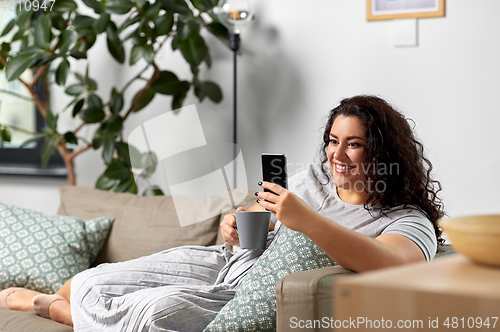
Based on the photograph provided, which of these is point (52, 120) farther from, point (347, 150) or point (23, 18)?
point (347, 150)

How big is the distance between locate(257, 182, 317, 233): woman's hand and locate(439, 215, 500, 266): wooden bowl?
400 mm

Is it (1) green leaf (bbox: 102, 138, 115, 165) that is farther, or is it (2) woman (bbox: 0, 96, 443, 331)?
(1) green leaf (bbox: 102, 138, 115, 165)

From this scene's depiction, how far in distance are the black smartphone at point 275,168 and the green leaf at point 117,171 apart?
53.0 inches

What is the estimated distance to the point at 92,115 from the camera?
2457mm

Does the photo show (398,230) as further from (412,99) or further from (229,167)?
(412,99)

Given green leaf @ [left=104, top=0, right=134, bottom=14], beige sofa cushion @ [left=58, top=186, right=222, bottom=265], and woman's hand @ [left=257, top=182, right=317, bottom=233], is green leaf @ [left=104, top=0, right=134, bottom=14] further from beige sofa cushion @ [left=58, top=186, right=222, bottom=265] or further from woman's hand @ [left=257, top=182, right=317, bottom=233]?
woman's hand @ [left=257, top=182, right=317, bottom=233]

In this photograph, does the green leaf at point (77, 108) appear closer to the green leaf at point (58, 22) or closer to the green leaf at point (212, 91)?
the green leaf at point (58, 22)

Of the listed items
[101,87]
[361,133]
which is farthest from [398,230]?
[101,87]

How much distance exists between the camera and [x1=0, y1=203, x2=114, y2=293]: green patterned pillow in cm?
184

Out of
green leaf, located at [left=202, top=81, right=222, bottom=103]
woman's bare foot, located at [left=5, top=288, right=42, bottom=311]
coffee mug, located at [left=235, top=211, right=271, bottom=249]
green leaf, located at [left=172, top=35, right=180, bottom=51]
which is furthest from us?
green leaf, located at [left=202, top=81, right=222, bottom=103]

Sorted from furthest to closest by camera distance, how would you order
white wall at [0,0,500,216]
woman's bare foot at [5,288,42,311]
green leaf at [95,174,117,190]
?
green leaf at [95,174,117,190] → white wall at [0,0,500,216] → woman's bare foot at [5,288,42,311]

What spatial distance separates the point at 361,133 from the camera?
4.42 feet

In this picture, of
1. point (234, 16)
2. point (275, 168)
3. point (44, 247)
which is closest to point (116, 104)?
point (234, 16)

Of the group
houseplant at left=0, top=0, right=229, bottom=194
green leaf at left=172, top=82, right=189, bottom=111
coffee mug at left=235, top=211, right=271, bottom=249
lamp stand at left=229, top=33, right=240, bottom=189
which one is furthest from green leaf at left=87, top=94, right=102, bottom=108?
coffee mug at left=235, top=211, right=271, bottom=249
